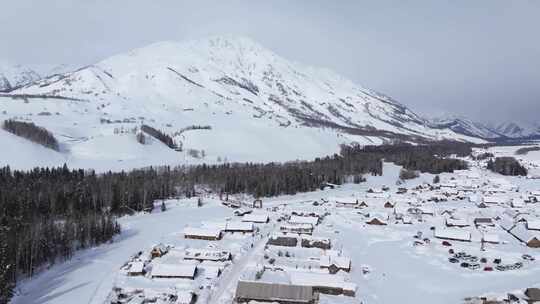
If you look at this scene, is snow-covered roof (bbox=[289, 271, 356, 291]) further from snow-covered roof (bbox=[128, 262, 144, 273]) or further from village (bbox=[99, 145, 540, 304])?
snow-covered roof (bbox=[128, 262, 144, 273])

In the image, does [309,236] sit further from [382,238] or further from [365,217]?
[365,217]

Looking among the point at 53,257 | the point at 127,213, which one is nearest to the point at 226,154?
the point at 127,213

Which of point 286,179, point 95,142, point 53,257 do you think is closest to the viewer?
point 53,257

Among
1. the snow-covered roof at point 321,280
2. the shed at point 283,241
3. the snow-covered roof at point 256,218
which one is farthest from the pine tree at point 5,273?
the snow-covered roof at point 256,218

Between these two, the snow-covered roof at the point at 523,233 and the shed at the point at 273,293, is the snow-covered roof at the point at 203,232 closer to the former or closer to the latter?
the shed at the point at 273,293

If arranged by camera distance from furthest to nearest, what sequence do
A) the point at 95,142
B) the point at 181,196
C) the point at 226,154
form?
1. the point at 226,154
2. the point at 95,142
3. the point at 181,196

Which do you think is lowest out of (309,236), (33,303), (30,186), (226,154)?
(33,303)

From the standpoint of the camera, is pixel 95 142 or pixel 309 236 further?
pixel 95 142
